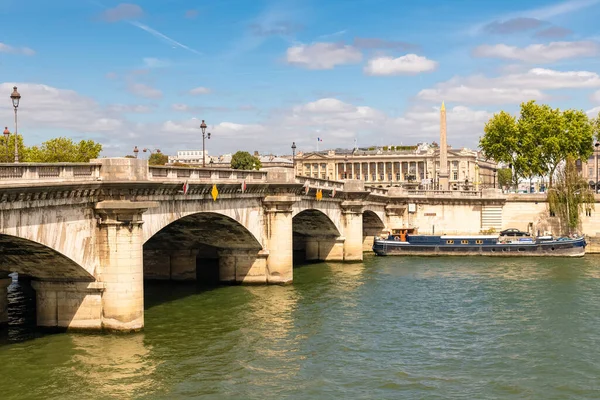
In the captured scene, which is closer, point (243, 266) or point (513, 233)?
point (243, 266)

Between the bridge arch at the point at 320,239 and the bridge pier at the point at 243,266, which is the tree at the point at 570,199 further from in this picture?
the bridge pier at the point at 243,266

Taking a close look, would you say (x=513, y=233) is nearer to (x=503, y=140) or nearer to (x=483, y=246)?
(x=483, y=246)

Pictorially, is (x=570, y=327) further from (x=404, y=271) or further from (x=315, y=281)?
(x=404, y=271)

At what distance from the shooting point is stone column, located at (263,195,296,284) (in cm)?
4834

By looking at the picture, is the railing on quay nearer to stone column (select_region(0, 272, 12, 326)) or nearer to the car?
stone column (select_region(0, 272, 12, 326))

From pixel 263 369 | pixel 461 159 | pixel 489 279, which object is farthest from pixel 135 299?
pixel 461 159

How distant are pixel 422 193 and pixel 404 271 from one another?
2850 centimetres

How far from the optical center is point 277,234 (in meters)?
48.4

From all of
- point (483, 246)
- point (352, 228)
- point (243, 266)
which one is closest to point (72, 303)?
point (243, 266)

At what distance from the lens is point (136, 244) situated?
32375 millimetres

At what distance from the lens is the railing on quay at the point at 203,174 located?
116 ft

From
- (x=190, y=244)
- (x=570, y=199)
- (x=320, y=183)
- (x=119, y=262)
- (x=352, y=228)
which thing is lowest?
(x=119, y=262)

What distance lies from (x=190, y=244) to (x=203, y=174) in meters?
11.1

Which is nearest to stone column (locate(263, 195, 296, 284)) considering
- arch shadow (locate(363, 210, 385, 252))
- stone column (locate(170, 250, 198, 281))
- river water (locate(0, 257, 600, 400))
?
river water (locate(0, 257, 600, 400))
